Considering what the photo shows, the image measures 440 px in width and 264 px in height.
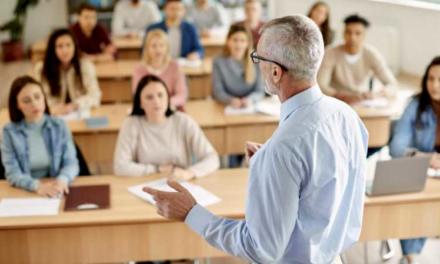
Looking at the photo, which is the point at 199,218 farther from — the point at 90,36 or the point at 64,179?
the point at 90,36

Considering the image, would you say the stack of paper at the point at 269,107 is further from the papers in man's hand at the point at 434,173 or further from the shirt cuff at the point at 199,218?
the shirt cuff at the point at 199,218

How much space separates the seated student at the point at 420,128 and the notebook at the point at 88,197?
171 cm

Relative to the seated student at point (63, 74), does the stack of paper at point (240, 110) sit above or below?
below

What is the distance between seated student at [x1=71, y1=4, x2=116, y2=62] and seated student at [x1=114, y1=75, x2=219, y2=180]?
3087 millimetres

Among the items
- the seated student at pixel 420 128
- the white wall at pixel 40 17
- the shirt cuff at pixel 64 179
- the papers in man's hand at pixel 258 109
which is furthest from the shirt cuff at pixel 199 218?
the white wall at pixel 40 17

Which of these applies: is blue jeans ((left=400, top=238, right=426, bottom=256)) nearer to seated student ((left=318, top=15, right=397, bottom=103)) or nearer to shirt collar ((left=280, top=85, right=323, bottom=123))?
seated student ((left=318, top=15, right=397, bottom=103))

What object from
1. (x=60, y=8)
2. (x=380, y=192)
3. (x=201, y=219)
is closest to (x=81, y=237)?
(x=201, y=219)

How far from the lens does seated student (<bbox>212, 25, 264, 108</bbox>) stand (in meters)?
4.46

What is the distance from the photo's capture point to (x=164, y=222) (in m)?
2.59

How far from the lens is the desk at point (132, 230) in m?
2.53

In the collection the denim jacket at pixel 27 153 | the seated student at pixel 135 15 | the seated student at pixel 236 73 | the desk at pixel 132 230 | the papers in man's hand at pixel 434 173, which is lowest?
the desk at pixel 132 230

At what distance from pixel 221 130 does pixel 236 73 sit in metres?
0.69

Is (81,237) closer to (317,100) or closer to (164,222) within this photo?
(164,222)

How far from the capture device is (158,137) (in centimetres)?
321
